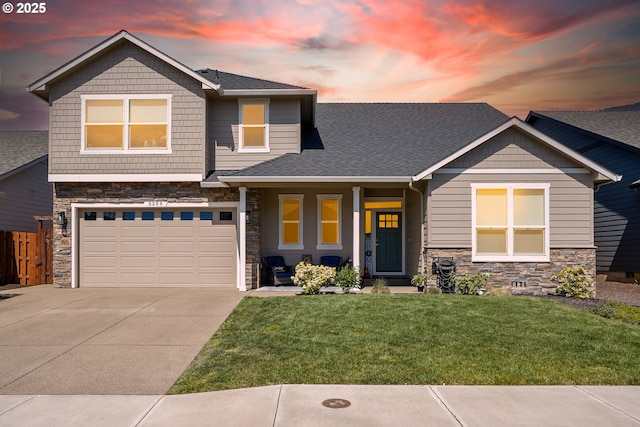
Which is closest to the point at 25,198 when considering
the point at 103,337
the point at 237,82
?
the point at 237,82

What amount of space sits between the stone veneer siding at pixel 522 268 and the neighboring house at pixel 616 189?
485 centimetres

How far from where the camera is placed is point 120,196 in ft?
52.3

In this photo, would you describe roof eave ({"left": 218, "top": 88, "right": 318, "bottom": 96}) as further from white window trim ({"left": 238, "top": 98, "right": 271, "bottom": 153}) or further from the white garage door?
the white garage door

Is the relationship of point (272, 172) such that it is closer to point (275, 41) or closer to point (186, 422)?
point (275, 41)

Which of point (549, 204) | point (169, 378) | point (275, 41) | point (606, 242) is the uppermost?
point (275, 41)

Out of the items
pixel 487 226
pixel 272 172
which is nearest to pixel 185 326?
pixel 272 172

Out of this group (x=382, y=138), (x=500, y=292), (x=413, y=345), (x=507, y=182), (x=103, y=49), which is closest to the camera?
(x=413, y=345)

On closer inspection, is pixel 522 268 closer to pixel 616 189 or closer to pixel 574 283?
pixel 574 283

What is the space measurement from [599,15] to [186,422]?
2161cm

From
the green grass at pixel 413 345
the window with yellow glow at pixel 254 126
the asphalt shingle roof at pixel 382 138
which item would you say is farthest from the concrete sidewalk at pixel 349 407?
the window with yellow glow at pixel 254 126

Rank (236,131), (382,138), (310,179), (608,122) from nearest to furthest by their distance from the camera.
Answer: (310,179) → (236,131) → (382,138) → (608,122)

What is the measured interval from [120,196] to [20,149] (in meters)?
9.84

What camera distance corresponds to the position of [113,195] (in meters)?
15.9

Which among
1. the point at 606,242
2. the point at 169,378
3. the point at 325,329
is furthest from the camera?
the point at 606,242
